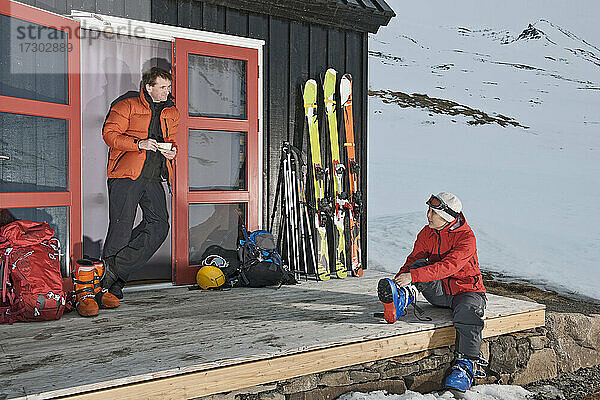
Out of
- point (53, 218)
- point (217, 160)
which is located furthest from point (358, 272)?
point (53, 218)

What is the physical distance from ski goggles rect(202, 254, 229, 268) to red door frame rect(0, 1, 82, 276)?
91 centimetres

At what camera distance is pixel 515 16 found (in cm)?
1559

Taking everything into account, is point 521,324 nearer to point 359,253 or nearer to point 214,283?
point 359,253

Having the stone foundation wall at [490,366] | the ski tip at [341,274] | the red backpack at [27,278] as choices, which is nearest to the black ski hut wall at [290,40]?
the ski tip at [341,274]

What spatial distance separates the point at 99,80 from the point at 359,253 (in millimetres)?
2530

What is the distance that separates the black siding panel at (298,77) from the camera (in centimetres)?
514

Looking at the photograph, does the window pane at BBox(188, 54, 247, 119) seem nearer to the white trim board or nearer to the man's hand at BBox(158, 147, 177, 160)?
the white trim board

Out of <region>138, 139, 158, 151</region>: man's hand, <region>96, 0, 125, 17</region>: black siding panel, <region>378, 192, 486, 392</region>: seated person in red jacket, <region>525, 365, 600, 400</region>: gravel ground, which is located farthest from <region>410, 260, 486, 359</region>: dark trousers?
<region>96, 0, 125, 17</region>: black siding panel

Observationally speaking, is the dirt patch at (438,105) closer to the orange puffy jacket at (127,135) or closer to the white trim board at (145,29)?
the white trim board at (145,29)

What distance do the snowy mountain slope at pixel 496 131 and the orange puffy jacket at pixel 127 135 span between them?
26.6 feet

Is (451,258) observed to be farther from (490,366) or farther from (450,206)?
(490,366)

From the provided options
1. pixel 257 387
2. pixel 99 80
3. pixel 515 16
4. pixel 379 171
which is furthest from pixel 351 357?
pixel 515 16

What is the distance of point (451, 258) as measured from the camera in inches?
138

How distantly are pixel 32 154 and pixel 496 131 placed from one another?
38.4 feet
